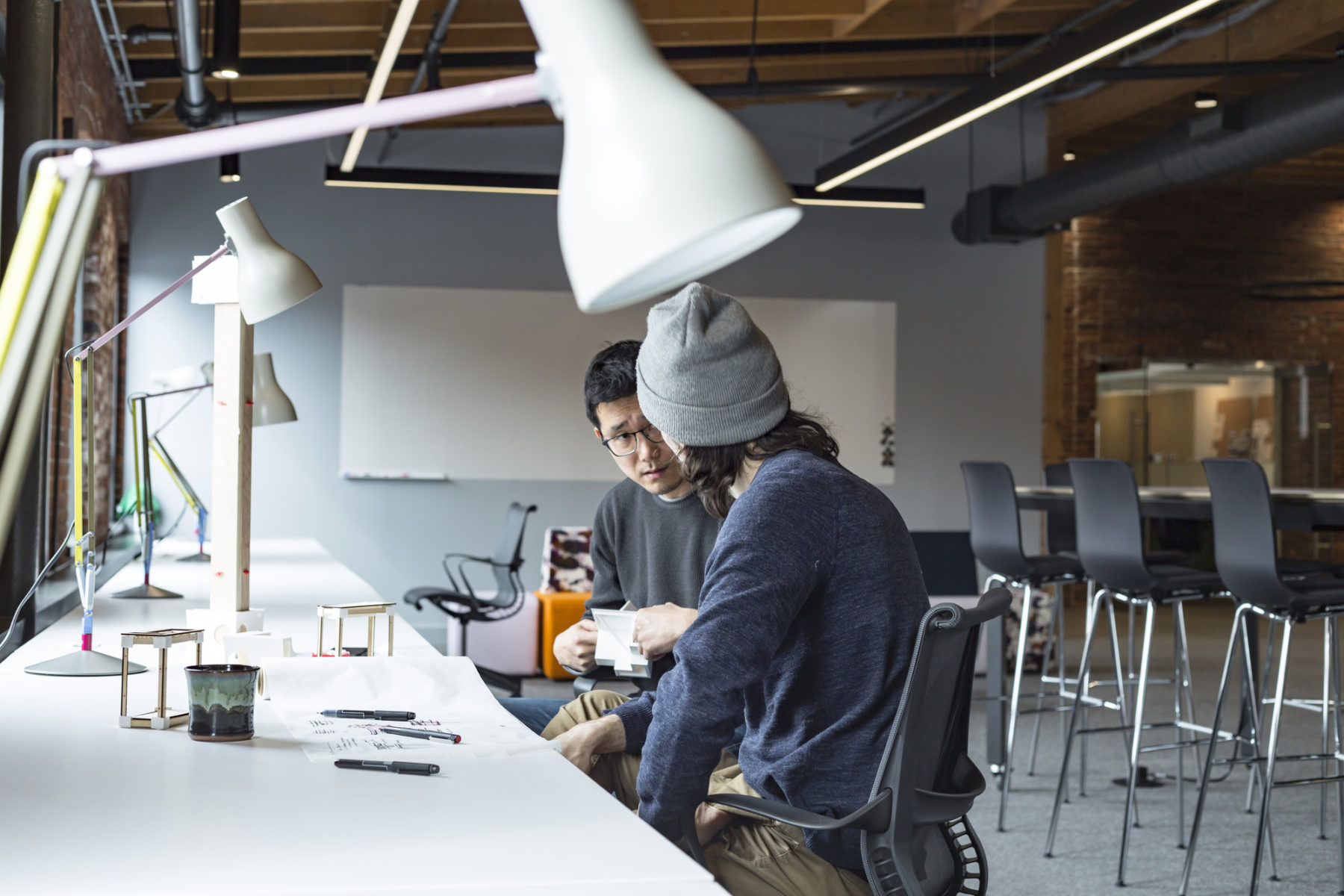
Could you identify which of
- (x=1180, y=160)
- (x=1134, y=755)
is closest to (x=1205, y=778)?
(x=1134, y=755)

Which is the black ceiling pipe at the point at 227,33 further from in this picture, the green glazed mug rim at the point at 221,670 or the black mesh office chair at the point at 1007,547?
the green glazed mug rim at the point at 221,670

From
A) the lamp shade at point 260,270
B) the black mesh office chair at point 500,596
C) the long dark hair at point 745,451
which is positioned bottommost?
the black mesh office chair at point 500,596

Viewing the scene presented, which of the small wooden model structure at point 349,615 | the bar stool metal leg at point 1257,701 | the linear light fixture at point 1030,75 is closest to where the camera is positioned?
the small wooden model structure at point 349,615

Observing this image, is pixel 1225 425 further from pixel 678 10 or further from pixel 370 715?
pixel 370 715

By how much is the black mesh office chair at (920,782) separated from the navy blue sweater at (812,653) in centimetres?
5

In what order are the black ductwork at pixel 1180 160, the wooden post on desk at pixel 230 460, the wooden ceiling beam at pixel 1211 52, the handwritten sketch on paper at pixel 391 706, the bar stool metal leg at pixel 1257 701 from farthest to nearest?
the wooden ceiling beam at pixel 1211 52 < the black ductwork at pixel 1180 160 < the bar stool metal leg at pixel 1257 701 < the wooden post on desk at pixel 230 460 < the handwritten sketch on paper at pixel 391 706

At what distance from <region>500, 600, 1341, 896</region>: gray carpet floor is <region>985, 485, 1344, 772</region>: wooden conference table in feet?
0.84

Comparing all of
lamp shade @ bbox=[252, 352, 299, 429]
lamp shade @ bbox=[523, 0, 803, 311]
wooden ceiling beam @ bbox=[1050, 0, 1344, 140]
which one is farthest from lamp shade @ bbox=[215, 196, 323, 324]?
wooden ceiling beam @ bbox=[1050, 0, 1344, 140]

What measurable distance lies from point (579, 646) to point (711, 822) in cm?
73

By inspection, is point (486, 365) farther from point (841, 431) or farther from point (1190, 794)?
point (1190, 794)

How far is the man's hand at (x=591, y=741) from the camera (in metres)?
1.92

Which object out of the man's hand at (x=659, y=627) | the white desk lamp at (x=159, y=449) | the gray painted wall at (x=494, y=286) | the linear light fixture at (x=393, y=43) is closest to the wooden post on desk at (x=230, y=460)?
the white desk lamp at (x=159, y=449)

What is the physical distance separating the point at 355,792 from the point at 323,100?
6544 mm

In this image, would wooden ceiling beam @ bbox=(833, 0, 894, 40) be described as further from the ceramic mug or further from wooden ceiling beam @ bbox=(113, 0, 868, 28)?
the ceramic mug
